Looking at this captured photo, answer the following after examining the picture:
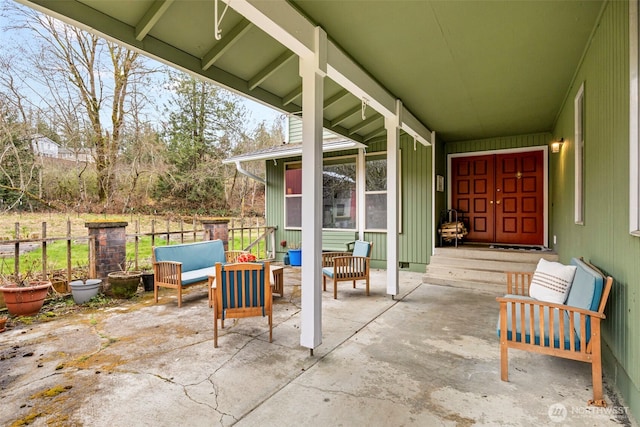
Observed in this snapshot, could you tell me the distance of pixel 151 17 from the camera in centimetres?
231

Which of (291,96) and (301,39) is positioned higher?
(291,96)

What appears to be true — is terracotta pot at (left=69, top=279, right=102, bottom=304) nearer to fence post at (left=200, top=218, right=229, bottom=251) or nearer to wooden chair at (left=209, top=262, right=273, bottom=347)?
fence post at (left=200, top=218, right=229, bottom=251)

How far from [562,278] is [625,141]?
1.27m

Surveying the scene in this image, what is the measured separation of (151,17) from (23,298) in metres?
3.70

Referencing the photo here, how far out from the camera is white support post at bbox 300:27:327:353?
2.79 meters

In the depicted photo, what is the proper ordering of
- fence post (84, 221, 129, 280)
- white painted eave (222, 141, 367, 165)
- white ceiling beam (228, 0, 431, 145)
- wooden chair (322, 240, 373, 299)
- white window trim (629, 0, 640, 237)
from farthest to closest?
1. white painted eave (222, 141, 367, 165)
2. wooden chair (322, 240, 373, 299)
3. fence post (84, 221, 129, 280)
4. white ceiling beam (228, 0, 431, 145)
5. white window trim (629, 0, 640, 237)

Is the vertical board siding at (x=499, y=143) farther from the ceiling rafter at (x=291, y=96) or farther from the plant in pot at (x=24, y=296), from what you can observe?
the plant in pot at (x=24, y=296)

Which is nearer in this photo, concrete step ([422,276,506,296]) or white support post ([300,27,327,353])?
white support post ([300,27,327,353])

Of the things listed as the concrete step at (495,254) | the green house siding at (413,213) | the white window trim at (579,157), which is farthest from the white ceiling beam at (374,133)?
the white window trim at (579,157)

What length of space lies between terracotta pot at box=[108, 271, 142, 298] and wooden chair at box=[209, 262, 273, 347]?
2428 mm

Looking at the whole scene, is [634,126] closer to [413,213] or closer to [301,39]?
[301,39]

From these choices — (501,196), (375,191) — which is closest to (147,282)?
(375,191)

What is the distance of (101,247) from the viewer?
470 cm

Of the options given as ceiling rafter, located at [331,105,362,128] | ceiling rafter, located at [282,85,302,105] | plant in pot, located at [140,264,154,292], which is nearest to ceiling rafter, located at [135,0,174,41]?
ceiling rafter, located at [282,85,302,105]
